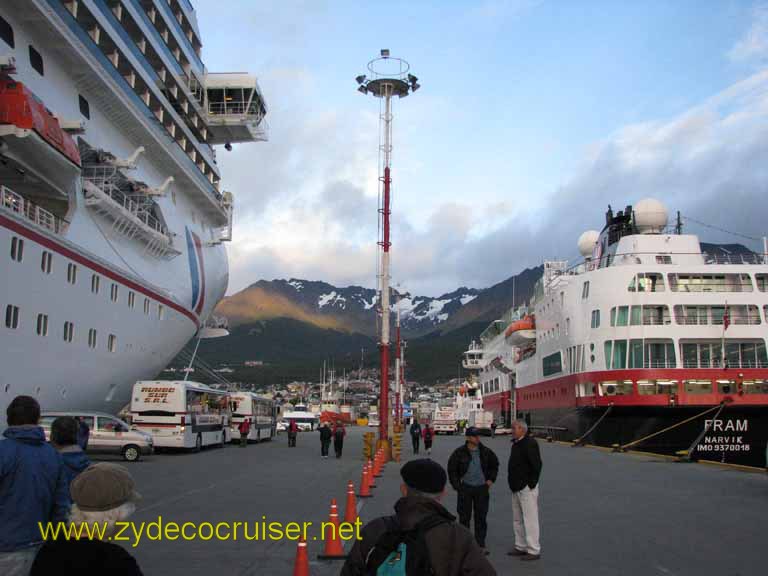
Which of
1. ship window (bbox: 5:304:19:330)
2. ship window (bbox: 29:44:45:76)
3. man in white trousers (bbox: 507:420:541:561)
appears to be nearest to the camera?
man in white trousers (bbox: 507:420:541:561)

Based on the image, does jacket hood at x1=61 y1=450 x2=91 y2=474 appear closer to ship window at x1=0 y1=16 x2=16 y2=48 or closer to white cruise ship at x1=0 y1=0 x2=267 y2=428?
white cruise ship at x1=0 y1=0 x2=267 y2=428

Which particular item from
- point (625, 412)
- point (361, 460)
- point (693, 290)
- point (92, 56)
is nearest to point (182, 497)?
point (361, 460)

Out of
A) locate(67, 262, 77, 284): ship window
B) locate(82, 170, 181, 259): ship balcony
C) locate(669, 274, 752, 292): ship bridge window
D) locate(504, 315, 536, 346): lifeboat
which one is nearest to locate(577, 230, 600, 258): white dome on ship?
locate(504, 315, 536, 346): lifeboat

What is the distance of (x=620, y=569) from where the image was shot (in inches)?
324

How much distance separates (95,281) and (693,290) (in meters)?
24.0

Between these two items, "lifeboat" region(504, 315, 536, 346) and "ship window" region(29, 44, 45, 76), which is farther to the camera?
"lifeboat" region(504, 315, 536, 346)

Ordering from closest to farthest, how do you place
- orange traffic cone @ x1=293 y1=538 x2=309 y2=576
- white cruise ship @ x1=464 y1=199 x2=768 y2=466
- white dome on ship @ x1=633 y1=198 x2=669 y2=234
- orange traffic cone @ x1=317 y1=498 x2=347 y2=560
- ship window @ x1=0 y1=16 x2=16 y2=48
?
1. orange traffic cone @ x1=293 y1=538 x2=309 y2=576
2. orange traffic cone @ x1=317 y1=498 x2=347 y2=560
3. ship window @ x1=0 y1=16 x2=16 y2=48
4. white cruise ship @ x1=464 y1=199 x2=768 y2=466
5. white dome on ship @ x1=633 y1=198 x2=669 y2=234

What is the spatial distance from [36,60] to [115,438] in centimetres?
1187

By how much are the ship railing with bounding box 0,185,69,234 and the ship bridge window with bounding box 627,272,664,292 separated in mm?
22581

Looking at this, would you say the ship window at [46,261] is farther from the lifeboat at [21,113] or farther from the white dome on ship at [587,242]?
the white dome on ship at [587,242]

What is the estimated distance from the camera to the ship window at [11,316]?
18203mm

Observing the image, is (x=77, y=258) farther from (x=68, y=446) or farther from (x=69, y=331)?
(x=68, y=446)

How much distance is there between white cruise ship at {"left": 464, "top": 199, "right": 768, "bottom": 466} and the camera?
99.1ft

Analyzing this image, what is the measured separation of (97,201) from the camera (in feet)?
82.1
